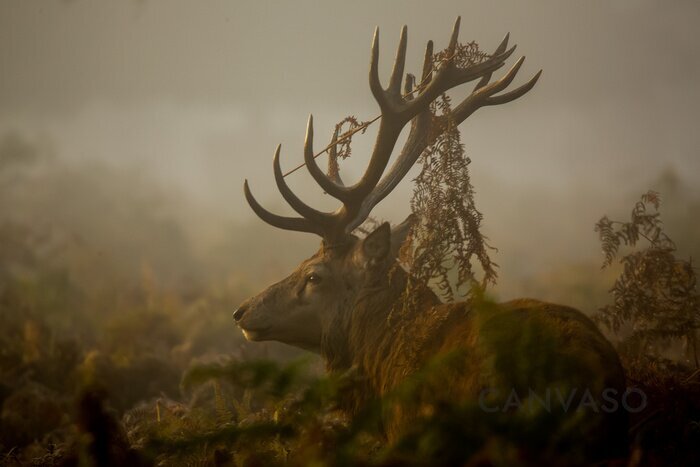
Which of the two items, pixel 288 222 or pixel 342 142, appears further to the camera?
pixel 342 142

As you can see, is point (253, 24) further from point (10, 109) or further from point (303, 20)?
point (10, 109)

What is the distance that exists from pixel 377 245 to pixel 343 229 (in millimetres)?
474

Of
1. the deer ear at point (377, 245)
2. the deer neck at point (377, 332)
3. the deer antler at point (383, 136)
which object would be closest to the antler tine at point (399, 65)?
the deer antler at point (383, 136)

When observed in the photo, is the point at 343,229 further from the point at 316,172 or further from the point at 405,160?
the point at 405,160

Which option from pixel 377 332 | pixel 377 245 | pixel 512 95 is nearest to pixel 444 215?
pixel 377 245

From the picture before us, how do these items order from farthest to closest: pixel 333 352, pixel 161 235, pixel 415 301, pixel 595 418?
1. pixel 161 235
2. pixel 333 352
3. pixel 415 301
4. pixel 595 418

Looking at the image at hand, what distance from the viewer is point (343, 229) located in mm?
4414

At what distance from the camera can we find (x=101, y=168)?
24.3 meters

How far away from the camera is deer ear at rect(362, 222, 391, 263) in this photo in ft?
13.0

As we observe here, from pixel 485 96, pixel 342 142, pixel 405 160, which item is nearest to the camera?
pixel 485 96

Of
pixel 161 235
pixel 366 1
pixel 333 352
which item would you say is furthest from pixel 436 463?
pixel 366 1

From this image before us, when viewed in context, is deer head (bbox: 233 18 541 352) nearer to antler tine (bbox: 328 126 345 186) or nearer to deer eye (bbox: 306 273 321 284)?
deer eye (bbox: 306 273 321 284)

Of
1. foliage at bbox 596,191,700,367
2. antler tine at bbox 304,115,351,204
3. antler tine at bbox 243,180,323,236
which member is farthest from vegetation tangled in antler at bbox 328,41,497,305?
foliage at bbox 596,191,700,367

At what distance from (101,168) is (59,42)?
50.9 feet
